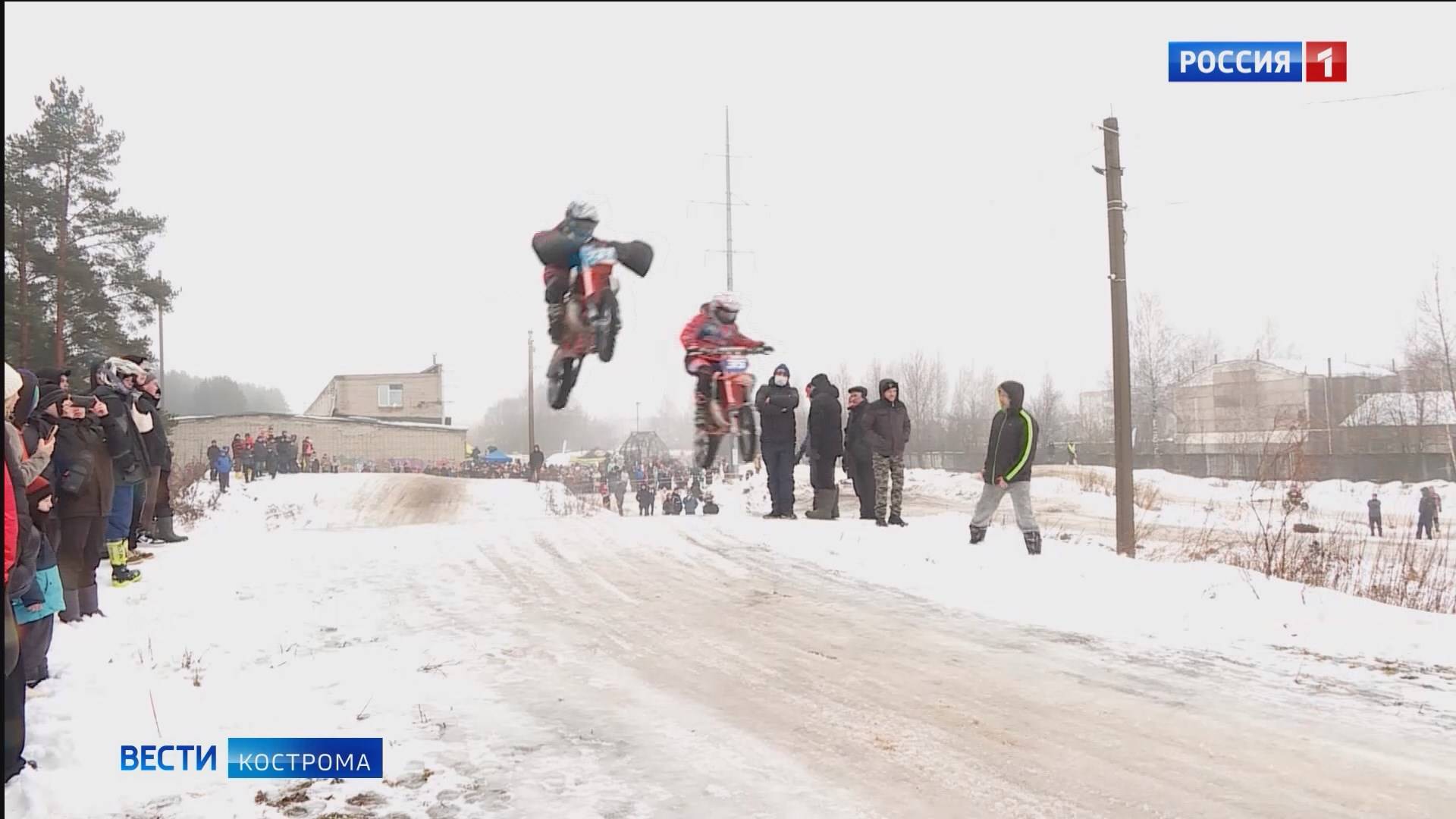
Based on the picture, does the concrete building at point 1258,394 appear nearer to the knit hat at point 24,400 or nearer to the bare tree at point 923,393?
the bare tree at point 923,393

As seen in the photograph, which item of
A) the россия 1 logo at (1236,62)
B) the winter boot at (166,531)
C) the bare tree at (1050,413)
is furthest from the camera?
the bare tree at (1050,413)

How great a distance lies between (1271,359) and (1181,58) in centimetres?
4832

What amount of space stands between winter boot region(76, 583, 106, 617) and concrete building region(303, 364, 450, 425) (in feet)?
13.6

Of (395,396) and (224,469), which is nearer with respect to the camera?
(395,396)

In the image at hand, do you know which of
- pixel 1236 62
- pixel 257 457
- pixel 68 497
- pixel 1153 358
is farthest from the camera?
pixel 1153 358

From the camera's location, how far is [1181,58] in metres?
5.92

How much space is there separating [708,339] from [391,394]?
1.61 m

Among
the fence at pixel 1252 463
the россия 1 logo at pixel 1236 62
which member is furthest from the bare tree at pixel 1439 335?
the россия 1 logo at pixel 1236 62

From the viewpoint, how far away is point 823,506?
45.4 feet

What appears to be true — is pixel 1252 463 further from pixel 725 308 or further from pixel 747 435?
pixel 725 308

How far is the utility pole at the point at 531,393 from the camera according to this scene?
3518 mm

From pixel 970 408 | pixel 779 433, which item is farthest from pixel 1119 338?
pixel 970 408

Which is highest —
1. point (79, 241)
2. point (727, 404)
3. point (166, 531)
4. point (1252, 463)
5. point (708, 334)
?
point (79, 241)

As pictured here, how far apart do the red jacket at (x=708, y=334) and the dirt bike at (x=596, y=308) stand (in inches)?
54.5
